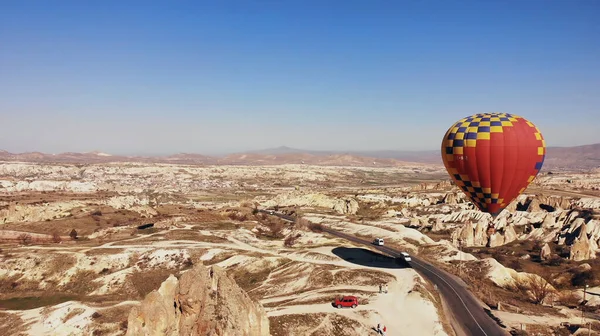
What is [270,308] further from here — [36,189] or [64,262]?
[36,189]

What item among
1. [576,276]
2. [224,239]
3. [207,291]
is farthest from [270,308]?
[576,276]

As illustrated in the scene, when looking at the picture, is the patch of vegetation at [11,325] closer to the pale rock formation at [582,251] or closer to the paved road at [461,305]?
the paved road at [461,305]

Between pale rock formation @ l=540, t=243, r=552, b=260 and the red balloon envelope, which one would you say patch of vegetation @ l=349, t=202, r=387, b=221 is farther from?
the red balloon envelope

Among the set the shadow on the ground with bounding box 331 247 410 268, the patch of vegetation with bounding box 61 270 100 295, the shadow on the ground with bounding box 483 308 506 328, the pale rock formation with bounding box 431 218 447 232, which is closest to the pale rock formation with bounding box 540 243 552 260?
the pale rock formation with bounding box 431 218 447 232

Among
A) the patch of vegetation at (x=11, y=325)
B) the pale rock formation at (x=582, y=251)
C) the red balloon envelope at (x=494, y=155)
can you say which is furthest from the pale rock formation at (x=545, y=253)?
the patch of vegetation at (x=11, y=325)

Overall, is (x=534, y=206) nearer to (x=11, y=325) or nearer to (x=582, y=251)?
(x=582, y=251)
